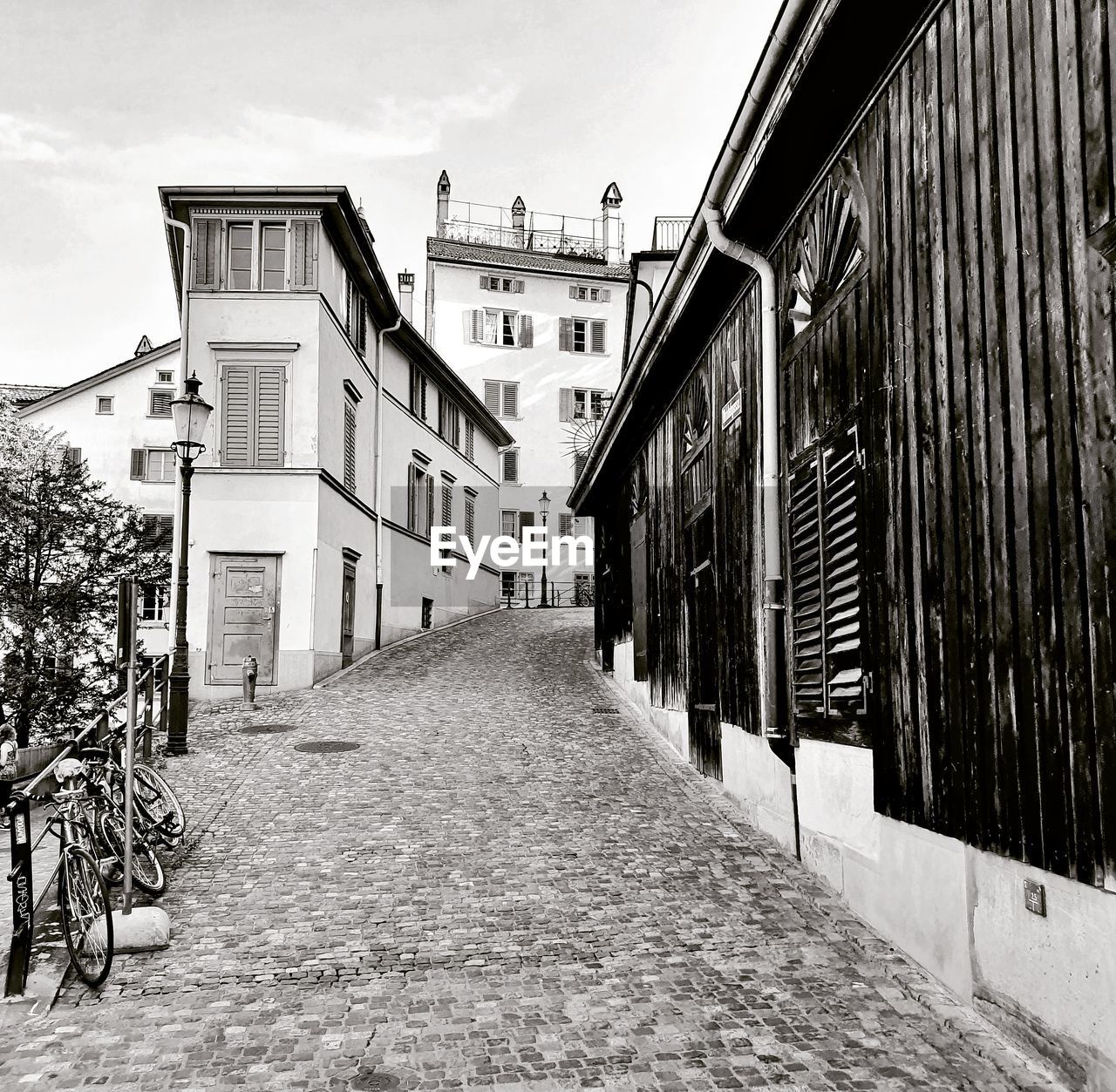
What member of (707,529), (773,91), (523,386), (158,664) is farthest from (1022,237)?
(523,386)

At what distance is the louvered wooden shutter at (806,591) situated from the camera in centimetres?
734

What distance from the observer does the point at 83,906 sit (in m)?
6.06

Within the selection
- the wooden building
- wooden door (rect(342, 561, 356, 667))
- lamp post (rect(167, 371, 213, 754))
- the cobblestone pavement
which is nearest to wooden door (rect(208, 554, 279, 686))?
wooden door (rect(342, 561, 356, 667))

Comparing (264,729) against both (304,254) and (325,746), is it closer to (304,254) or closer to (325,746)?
(325,746)

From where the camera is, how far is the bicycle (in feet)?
19.1

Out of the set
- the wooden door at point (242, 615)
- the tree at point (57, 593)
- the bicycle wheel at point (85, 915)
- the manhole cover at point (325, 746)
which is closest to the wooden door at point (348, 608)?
the wooden door at point (242, 615)

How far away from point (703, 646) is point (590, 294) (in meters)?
37.0

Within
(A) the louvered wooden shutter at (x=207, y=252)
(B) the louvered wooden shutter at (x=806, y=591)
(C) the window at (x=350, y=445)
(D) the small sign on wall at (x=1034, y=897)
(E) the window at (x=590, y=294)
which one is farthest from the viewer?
(E) the window at (x=590, y=294)

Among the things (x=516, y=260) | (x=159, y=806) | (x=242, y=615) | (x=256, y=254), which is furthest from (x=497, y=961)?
(x=516, y=260)

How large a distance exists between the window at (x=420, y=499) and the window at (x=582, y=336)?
1731 cm

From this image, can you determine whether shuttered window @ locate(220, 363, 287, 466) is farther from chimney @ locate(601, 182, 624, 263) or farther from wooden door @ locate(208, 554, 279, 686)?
chimney @ locate(601, 182, 624, 263)

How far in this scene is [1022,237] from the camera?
4.57 metres

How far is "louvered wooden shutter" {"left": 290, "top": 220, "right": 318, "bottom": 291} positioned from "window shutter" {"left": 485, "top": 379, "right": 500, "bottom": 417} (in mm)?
24350

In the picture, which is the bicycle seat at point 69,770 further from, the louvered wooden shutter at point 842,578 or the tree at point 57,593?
the tree at point 57,593
